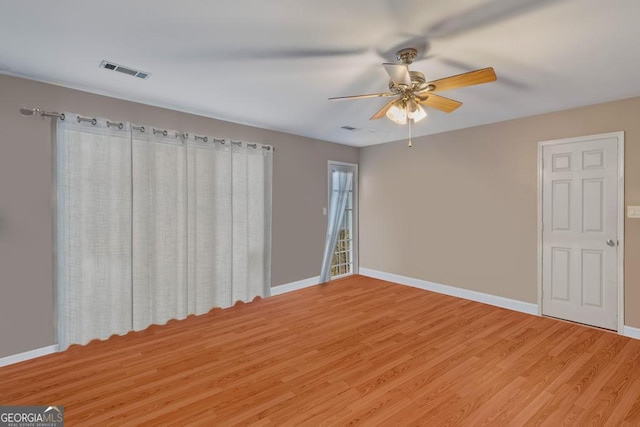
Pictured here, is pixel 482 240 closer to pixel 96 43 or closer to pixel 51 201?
pixel 96 43

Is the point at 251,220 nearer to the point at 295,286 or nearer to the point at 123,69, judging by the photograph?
the point at 295,286

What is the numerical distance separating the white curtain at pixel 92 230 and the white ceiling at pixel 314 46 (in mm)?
450

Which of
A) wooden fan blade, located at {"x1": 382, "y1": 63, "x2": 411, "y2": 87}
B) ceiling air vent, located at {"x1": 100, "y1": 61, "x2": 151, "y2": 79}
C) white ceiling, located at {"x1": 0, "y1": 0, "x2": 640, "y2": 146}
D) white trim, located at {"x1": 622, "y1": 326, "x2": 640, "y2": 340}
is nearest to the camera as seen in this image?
white ceiling, located at {"x1": 0, "y1": 0, "x2": 640, "y2": 146}

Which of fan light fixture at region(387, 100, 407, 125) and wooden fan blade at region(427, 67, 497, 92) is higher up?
wooden fan blade at region(427, 67, 497, 92)

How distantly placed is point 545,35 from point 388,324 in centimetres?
291

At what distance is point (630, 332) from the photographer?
3.15m

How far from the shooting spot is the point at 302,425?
1904 millimetres

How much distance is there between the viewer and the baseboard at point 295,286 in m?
4.60

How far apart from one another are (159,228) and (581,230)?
474 centimetres

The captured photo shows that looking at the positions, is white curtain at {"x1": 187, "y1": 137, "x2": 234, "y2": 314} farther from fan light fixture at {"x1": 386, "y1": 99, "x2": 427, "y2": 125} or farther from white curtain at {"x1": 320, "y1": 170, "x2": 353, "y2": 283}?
fan light fixture at {"x1": 386, "y1": 99, "x2": 427, "y2": 125}

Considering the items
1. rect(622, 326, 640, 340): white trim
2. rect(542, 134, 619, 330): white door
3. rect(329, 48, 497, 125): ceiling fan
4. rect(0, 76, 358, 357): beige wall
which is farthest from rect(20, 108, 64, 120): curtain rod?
rect(622, 326, 640, 340): white trim

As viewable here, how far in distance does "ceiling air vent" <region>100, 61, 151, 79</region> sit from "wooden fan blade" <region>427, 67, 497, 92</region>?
2.39 metres

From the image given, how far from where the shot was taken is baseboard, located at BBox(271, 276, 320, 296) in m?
4.60

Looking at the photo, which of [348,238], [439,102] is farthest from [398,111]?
[348,238]
